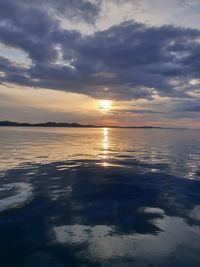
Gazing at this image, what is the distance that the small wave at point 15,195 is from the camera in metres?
15.7

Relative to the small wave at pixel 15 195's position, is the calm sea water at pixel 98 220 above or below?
below

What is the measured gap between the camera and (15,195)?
17.9 m

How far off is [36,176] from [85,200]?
8412 millimetres

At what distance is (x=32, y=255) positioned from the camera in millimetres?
10430

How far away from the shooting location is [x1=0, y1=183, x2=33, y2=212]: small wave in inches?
619

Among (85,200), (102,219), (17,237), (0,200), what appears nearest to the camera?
(17,237)

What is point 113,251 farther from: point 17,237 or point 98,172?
point 98,172

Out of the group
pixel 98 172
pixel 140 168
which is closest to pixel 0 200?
pixel 98 172

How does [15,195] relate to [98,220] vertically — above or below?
above

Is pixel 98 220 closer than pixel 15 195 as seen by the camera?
Yes

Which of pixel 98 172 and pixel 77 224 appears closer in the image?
pixel 77 224

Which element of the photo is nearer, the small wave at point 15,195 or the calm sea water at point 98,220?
the calm sea water at point 98,220

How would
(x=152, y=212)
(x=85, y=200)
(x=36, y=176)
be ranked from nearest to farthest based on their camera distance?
(x=152, y=212) → (x=85, y=200) → (x=36, y=176)

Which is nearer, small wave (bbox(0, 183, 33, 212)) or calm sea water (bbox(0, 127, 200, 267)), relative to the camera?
calm sea water (bbox(0, 127, 200, 267))
